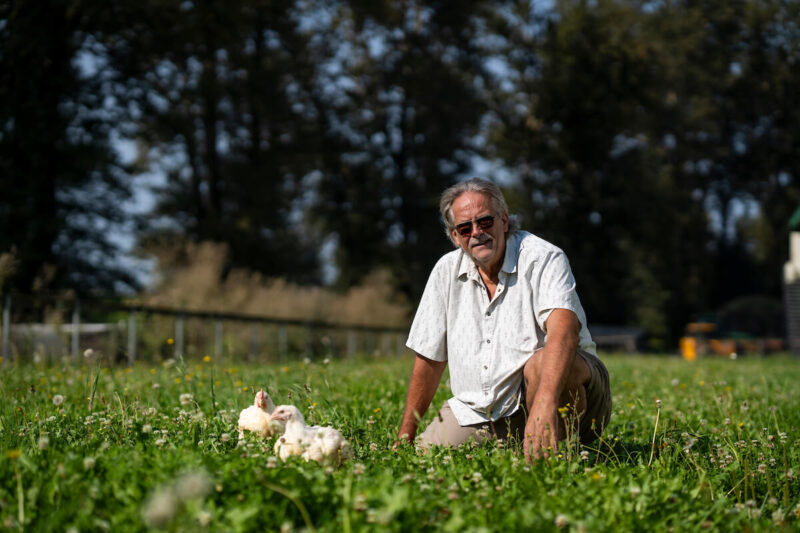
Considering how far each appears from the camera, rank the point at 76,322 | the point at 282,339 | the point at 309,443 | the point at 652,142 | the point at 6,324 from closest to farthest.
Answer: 1. the point at 309,443
2. the point at 6,324
3. the point at 76,322
4. the point at 282,339
5. the point at 652,142

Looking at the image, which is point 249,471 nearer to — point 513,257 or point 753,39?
point 513,257

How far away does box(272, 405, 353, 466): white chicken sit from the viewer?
315cm

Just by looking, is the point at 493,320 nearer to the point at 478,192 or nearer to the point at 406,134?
the point at 478,192

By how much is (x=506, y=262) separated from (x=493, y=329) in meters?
0.36

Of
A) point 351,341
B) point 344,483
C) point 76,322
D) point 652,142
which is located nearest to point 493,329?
point 344,483

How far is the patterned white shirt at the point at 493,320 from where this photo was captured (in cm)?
396

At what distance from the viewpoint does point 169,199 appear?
84.0 ft

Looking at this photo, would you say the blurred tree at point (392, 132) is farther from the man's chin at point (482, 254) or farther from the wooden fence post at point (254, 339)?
the man's chin at point (482, 254)

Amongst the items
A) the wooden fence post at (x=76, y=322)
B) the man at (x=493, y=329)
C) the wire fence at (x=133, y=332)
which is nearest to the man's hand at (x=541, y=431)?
the man at (x=493, y=329)

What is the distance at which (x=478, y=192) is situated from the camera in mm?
4129

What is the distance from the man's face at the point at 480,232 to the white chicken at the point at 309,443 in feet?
4.31

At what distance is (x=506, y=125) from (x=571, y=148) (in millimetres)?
3224

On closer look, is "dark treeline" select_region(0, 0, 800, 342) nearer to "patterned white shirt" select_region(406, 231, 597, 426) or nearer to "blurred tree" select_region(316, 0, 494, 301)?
"blurred tree" select_region(316, 0, 494, 301)

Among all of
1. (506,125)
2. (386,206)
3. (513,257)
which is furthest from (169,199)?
(513,257)
